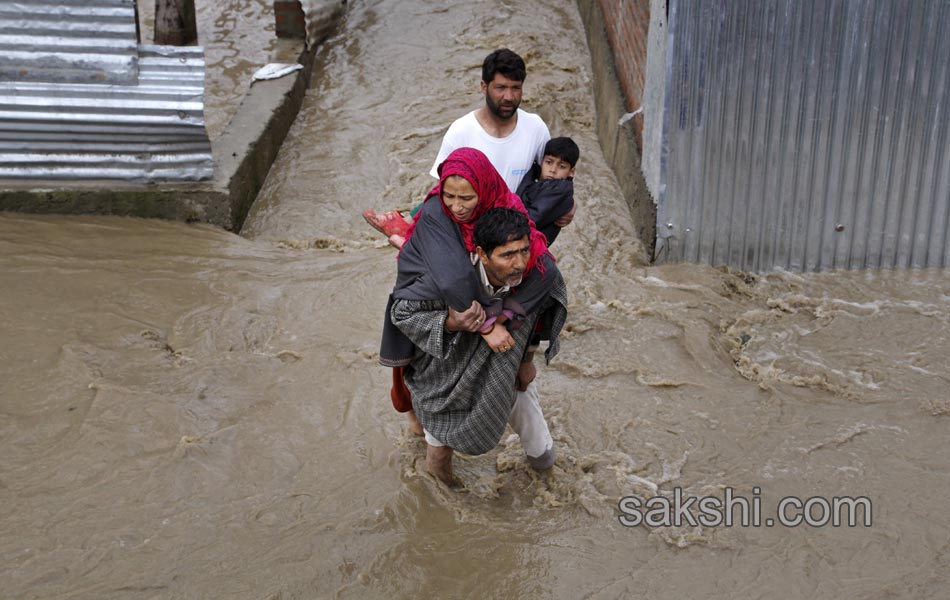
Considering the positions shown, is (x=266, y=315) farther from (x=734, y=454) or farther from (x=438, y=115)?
(x=438, y=115)

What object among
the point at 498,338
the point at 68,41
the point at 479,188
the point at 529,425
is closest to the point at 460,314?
the point at 498,338

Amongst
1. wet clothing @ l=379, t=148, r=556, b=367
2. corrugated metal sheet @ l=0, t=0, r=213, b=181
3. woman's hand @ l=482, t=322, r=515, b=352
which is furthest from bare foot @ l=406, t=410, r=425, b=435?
corrugated metal sheet @ l=0, t=0, r=213, b=181

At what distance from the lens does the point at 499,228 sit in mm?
3254

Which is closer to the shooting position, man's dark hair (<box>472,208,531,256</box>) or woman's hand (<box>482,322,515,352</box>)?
man's dark hair (<box>472,208,531,256</box>)

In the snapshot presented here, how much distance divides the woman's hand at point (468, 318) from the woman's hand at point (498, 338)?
0.05 metres

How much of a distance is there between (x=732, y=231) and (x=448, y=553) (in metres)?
3.04

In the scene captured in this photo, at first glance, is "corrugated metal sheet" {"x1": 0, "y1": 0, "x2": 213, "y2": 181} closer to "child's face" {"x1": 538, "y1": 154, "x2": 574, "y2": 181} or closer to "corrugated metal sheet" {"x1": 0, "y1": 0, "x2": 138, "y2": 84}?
"corrugated metal sheet" {"x1": 0, "y1": 0, "x2": 138, "y2": 84}

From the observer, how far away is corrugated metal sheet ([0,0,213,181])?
609 centimetres

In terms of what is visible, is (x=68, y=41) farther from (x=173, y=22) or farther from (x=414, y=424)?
(x=414, y=424)

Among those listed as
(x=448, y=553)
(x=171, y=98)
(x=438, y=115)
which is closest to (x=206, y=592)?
(x=448, y=553)

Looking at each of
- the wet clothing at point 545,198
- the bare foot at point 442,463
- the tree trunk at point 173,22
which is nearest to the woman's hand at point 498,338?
the bare foot at point 442,463

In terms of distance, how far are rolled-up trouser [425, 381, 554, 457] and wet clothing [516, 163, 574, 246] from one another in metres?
0.74

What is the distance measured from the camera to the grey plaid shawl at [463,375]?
347cm

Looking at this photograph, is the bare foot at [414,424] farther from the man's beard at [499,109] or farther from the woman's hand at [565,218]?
the man's beard at [499,109]
